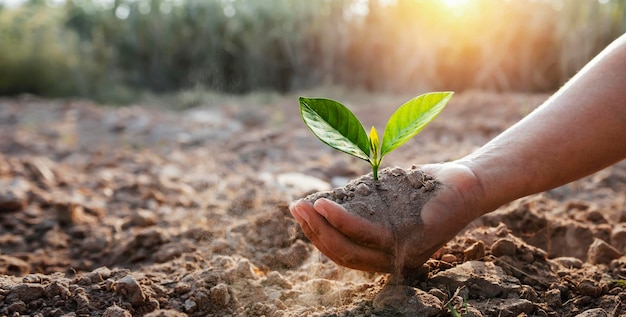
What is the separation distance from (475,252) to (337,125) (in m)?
0.56

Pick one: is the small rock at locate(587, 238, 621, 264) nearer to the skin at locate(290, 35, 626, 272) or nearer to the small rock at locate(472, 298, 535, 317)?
the skin at locate(290, 35, 626, 272)

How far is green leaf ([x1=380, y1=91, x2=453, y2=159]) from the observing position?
1423 mm

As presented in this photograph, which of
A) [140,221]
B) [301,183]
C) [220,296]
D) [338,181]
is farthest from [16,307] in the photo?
[338,181]

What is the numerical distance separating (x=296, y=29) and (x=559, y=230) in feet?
27.9

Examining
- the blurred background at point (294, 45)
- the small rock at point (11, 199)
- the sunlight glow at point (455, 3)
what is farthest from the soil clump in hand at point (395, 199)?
the sunlight glow at point (455, 3)

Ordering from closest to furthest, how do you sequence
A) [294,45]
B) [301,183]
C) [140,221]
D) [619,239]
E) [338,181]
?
[619,239] < [140,221] < [301,183] < [338,181] < [294,45]

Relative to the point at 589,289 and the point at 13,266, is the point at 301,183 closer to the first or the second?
the point at 13,266

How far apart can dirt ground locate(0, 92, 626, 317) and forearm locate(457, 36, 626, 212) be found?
26cm

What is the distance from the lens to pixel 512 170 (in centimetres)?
143

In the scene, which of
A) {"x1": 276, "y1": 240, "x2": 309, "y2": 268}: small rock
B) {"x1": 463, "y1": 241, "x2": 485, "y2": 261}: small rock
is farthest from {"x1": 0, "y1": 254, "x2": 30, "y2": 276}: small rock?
{"x1": 463, "y1": 241, "x2": 485, "y2": 261}: small rock

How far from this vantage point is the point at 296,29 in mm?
10203

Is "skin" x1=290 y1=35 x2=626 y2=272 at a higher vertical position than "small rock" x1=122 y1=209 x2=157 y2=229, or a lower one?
higher

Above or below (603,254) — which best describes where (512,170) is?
above

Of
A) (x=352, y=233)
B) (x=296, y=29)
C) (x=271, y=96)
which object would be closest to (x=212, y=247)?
(x=352, y=233)
